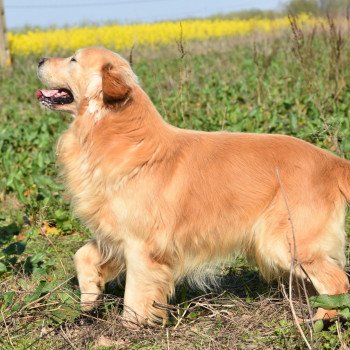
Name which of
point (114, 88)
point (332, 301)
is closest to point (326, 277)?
point (332, 301)

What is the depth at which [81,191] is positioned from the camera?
4.52 m

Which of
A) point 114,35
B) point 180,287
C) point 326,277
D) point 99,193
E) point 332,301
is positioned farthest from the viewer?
point 114,35

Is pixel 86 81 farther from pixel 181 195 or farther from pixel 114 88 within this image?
pixel 181 195

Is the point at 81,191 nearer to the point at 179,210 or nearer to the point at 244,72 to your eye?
the point at 179,210

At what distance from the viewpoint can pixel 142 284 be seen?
168 inches

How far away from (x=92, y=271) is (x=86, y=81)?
1375 mm

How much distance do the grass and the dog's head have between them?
1286 mm

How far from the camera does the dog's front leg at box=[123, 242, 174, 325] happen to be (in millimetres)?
4262

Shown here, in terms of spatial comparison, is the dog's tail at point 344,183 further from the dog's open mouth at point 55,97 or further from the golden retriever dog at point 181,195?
the dog's open mouth at point 55,97

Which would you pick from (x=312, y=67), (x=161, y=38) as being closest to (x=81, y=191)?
(x=312, y=67)

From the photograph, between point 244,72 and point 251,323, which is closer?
point 251,323

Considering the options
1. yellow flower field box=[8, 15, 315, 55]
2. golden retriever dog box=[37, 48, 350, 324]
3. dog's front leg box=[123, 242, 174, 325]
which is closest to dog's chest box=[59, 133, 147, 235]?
golden retriever dog box=[37, 48, 350, 324]

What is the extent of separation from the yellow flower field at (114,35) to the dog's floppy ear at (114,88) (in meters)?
16.3

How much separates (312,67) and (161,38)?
17874 millimetres
